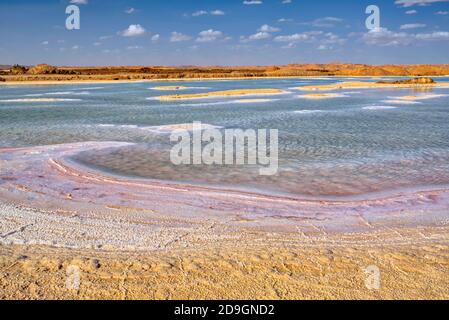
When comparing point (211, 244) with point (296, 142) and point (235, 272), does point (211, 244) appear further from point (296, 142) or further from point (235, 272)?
point (296, 142)

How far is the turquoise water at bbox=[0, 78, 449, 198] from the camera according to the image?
10.3 meters

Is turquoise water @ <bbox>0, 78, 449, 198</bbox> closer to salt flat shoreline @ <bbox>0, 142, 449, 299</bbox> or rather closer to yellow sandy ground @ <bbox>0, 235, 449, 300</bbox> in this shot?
salt flat shoreline @ <bbox>0, 142, 449, 299</bbox>

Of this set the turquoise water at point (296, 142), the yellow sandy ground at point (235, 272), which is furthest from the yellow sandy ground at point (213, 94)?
the yellow sandy ground at point (235, 272)

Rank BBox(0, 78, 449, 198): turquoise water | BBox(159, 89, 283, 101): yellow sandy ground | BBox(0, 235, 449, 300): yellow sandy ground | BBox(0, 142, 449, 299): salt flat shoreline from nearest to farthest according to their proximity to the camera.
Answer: BBox(0, 235, 449, 300): yellow sandy ground, BBox(0, 142, 449, 299): salt flat shoreline, BBox(0, 78, 449, 198): turquoise water, BBox(159, 89, 283, 101): yellow sandy ground

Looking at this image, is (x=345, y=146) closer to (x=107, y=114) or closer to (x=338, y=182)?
(x=338, y=182)

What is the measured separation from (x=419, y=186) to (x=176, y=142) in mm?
8554

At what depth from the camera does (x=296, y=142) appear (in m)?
15.3

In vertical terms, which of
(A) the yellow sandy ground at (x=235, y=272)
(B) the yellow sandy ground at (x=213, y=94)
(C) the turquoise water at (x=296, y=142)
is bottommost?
(A) the yellow sandy ground at (x=235, y=272)

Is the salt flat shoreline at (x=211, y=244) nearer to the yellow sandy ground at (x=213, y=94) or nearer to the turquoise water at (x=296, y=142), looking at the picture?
the turquoise water at (x=296, y=142)

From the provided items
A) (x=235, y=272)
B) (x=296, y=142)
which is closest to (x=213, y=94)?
(x=296, y=142)

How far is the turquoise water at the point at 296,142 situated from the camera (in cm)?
1034

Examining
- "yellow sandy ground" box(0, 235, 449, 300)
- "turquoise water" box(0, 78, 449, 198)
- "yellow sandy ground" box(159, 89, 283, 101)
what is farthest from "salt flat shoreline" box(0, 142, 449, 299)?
"yellow sandy ground" box(159, 89, 283, 101)

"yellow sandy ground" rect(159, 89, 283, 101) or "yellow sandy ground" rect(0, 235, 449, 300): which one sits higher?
"yellow sandy ground" rect(159, 89, 283, 101)
